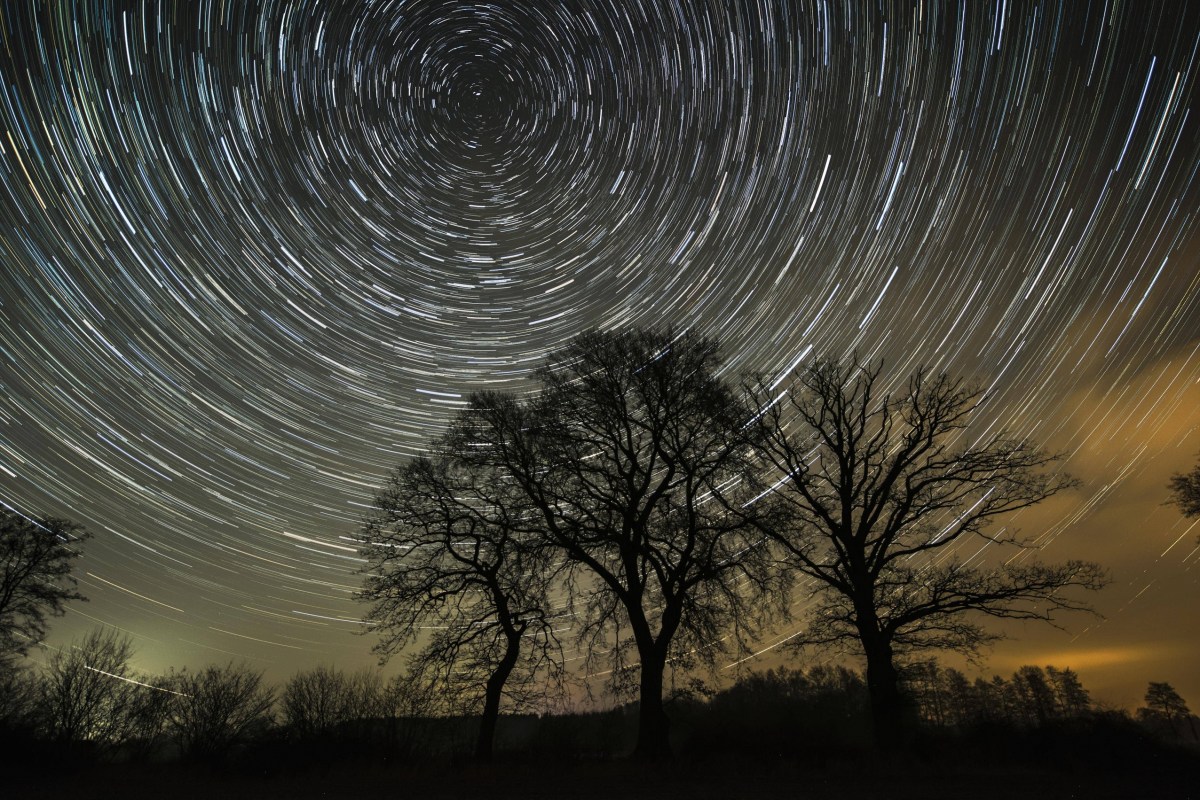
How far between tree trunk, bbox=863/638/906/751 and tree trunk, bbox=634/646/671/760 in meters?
4.69

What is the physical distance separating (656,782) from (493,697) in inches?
223

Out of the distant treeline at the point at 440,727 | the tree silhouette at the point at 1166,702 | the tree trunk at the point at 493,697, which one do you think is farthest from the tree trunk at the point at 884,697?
the tree silhouette at the point at 1166,702

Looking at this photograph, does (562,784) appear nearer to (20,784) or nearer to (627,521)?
(627,521)

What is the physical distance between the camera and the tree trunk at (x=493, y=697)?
49.7ft

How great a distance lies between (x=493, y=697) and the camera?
1598cm

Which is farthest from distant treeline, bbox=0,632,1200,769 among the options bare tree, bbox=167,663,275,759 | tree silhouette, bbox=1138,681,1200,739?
tree silhouette, bbox=1138,681,1200,739

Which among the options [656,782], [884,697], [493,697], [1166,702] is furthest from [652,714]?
[1166,702]

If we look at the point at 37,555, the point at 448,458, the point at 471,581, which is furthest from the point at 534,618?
the point at 37,555

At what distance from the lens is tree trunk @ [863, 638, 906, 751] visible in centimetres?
1435

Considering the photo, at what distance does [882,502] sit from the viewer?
16.9m

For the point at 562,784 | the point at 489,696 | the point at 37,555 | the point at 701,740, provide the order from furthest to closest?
the point at 37,555, the point at 489,696, the point at 701,740, the point at 562,784

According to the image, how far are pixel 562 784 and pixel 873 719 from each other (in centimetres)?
777

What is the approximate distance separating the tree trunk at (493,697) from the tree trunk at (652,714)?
11.4 ft

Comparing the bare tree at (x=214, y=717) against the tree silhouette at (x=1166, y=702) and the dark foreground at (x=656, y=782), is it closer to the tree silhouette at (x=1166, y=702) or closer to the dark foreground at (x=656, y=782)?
the dark foreground at (x=656, y=782)
